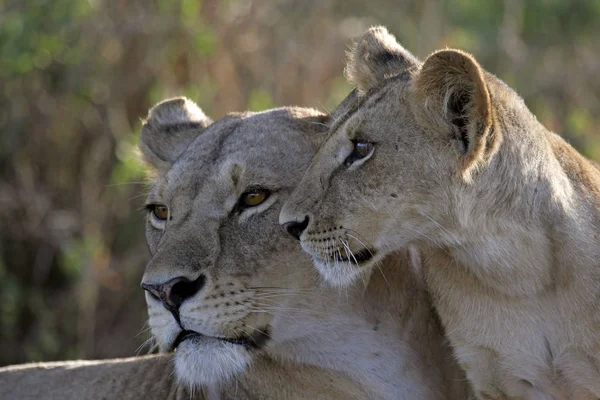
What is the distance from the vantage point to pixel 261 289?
11.0ft

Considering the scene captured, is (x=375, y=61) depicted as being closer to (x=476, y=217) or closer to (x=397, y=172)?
(x=397, y=172)

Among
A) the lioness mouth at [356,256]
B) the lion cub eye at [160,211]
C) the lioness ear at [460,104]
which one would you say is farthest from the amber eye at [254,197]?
the lioness ear at [460,104]

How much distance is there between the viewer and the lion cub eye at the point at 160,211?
148 inches

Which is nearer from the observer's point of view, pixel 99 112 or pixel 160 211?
pixel 160 211

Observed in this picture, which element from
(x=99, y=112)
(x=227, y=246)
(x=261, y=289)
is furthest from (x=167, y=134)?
(x=99, y=112)

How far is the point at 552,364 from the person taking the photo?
3248 mm

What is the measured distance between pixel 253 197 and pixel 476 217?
812 mm

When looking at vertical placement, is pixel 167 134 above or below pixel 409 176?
above

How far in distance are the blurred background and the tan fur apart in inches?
67.0

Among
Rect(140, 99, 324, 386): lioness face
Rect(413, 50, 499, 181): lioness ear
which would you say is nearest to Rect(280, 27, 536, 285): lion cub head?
Rect(413, 50, 499, 181): lioness ear

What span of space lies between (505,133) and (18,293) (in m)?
3.98

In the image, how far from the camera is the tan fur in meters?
3.61

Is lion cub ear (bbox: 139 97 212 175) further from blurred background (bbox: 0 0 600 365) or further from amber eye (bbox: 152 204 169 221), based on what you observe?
blurred background (bbox: 0 0 600 365)

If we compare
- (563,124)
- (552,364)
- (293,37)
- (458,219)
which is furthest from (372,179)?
(563,124)
